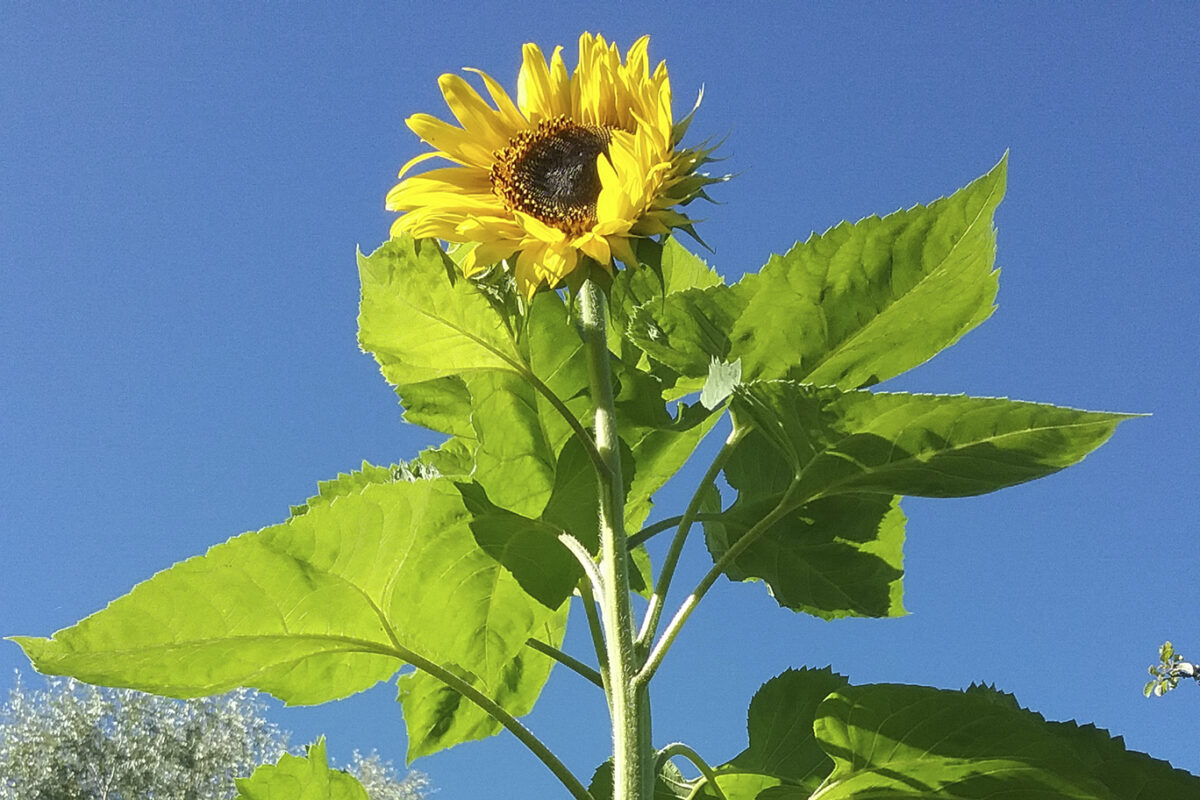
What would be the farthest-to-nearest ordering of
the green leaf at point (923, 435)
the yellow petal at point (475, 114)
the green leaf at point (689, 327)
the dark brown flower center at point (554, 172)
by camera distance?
the yellow petal at point (475, 114) < the dark brown flower center at point (554, 172) < the green leaf at point (689, 327) < the green leaf at point (923, 435)

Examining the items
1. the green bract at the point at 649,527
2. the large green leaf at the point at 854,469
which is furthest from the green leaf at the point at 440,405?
the large green leaf at the point at 854,469

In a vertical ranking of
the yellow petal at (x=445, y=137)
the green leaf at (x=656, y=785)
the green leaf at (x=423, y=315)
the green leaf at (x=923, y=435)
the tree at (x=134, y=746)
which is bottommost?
the green leaf at (x=656, y=785)

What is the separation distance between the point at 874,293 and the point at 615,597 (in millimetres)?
425

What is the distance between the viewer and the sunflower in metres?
1.15

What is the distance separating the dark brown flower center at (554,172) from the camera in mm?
1255

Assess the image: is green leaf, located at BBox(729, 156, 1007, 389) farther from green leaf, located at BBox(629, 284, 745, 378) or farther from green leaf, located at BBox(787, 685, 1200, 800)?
green leaf, located at BBox(787, 685, 1200, 800)

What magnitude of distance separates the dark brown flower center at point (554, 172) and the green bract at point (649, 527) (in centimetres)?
10

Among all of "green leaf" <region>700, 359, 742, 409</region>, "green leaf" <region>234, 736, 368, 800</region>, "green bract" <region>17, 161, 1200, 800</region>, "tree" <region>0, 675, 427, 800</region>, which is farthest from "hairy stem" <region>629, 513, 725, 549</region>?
"tree" <region>0, 675, 427, 800</region>

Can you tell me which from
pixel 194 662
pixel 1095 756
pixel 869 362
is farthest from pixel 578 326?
pixel 1095 756

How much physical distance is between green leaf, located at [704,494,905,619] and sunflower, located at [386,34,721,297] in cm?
38

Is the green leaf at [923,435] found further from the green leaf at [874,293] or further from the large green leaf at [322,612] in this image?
the large green leaf at [322,612]

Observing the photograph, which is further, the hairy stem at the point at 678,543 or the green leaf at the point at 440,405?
the green leaf at the point at 440,405

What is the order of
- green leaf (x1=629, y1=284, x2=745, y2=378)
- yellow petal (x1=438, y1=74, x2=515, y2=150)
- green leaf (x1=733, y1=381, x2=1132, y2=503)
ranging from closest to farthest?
green leaf (x1=733, y1=381, x2=1132, y2=503)
green leaf (x1=629, y1=284, x2=745, y2=378)
yellow petal (x1=438, y1=74, x2=515, y2=150)

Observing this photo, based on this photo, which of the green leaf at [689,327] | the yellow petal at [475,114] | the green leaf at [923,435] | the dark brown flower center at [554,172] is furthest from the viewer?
the yellow petal at [475,114]
